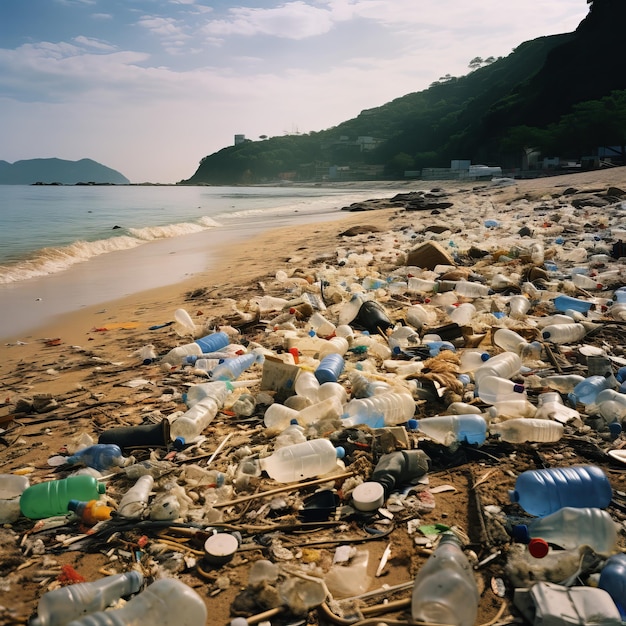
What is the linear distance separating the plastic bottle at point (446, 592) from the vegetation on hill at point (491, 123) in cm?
4508

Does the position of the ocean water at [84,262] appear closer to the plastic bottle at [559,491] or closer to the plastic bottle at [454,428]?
the plastic bottle at [454,428]

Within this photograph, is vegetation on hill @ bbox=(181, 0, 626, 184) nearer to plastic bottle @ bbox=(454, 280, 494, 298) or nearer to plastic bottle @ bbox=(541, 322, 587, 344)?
plastic bottle @ bbox=(454, 280, 494, 298)

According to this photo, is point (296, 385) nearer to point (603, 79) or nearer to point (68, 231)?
point (68, 231)

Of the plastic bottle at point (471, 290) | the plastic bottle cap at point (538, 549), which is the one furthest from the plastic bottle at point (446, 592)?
the plastic bottle at point (471, 290)

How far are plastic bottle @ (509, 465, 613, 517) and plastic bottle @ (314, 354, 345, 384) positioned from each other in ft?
4.47

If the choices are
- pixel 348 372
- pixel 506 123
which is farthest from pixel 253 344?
pixel 506 123

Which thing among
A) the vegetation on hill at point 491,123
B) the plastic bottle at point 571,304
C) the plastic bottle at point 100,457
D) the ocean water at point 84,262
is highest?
the vegetation on hill at point 491,123

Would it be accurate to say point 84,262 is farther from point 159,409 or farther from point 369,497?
point 369,497

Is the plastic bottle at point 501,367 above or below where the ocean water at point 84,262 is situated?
below

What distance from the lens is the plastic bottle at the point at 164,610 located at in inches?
56.9

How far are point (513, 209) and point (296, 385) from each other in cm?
1173

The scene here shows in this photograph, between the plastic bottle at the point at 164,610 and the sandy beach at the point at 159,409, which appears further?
the sandy beach at the point at 159,409

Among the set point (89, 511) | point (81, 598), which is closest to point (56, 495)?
point (89, 511)

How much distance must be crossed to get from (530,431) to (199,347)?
2.48 m
